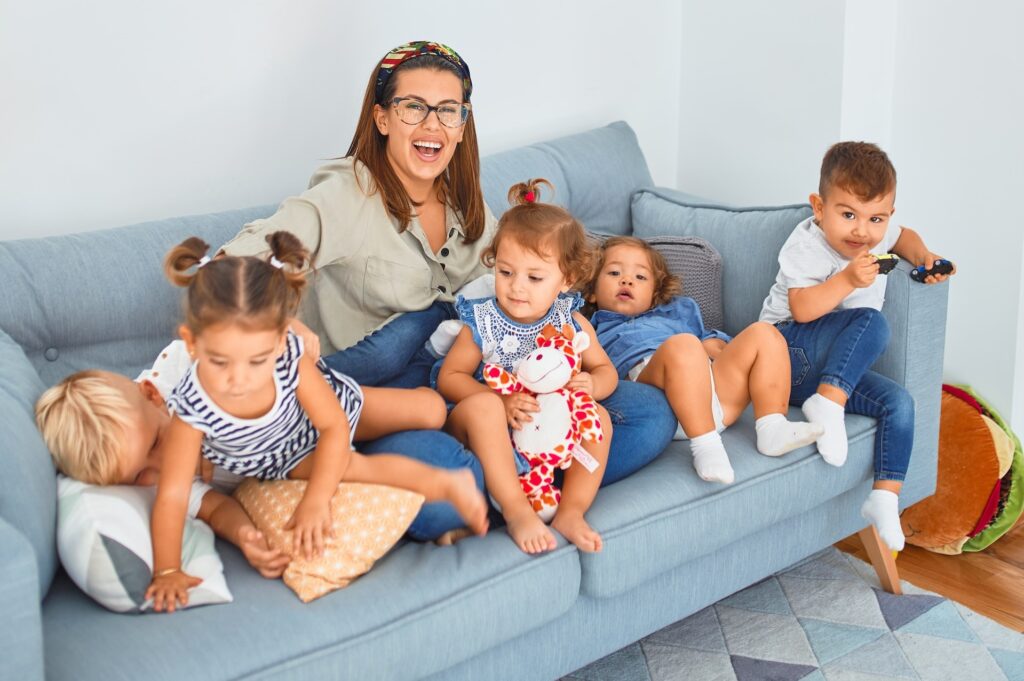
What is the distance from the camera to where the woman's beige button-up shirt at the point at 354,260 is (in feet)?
6.71

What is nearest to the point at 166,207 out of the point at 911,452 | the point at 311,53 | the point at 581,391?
the point at 311,53

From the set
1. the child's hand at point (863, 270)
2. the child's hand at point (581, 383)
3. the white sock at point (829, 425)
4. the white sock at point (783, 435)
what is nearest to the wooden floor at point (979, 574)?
the white sock at point (829, 425)

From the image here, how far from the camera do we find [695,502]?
1929mm

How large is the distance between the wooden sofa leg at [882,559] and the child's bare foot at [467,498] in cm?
101

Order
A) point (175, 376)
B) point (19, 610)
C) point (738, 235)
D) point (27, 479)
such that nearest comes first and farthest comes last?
1. point (19, 610)
2. point (27, 479)
3. point (175, 376)
4. point (738, 235)

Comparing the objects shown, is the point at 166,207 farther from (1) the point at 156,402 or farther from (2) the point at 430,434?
(2) the point at 430,434

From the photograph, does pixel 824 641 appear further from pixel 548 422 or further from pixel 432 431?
pixel 432 431

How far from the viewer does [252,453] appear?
1723mm

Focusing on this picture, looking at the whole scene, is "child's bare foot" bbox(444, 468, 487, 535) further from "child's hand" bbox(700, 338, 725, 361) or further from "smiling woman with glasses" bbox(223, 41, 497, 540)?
"child's hand" bbox(700, 338, 725, 361)

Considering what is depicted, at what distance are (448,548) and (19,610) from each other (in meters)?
0.68

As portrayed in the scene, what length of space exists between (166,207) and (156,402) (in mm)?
708

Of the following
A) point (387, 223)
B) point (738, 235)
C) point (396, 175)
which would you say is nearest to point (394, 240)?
point (387, 223)

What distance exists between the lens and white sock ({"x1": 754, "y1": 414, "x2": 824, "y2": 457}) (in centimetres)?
205

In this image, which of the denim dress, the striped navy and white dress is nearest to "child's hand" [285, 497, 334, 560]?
the striped navy and white dress
